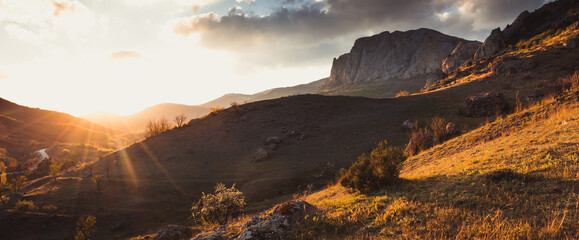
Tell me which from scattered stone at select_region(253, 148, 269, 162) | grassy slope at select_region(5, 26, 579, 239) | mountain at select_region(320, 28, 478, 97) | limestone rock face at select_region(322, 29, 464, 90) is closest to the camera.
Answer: grassy slope at select_region(5, 26, 579, 239)

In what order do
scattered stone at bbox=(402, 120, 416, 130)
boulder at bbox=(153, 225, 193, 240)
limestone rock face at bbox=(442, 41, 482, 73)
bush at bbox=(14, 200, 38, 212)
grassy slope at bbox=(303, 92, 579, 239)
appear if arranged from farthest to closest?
limestone rock face at bbox=(442, 41, 482, 73), scattered stone at bbox=(402, 120, 416, 130), bush at bbox=(14, 200, 38, 212), boulder at bbox=(153, 225, 193, 240), grassy slope at bbox=(303, 92, 579, 239)

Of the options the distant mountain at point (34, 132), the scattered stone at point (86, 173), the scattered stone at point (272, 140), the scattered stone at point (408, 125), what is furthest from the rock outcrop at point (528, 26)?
the distant mountain at point (34, 132)

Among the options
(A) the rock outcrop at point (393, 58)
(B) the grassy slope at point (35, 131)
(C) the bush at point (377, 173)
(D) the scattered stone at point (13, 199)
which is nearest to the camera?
(C) the bush at point (377, 173)

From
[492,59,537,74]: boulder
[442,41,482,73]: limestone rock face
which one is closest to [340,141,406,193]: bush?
[492,59,537,74]: boulder

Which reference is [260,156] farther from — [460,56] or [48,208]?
[460,56]

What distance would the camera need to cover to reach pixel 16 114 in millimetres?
88625

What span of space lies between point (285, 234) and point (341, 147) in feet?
76.6

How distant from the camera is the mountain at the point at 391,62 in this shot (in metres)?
116

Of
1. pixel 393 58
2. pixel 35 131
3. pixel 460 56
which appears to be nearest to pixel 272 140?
pixel 460 56

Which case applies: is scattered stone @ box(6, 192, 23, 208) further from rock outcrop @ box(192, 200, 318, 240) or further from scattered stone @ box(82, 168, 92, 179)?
rock outcrop @ box(192, 200, 318, 240)

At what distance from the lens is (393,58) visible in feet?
468

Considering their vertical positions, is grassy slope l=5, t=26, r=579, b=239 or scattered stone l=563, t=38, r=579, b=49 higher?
scattered stone l=563, t=38, r=579, b=49

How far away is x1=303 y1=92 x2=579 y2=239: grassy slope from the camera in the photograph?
404 cm

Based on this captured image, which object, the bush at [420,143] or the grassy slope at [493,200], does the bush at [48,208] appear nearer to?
the grassy slope at [493,200]
